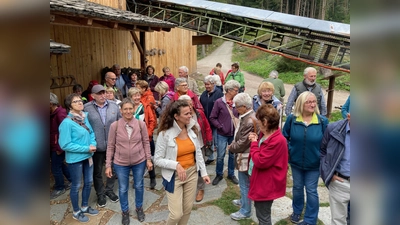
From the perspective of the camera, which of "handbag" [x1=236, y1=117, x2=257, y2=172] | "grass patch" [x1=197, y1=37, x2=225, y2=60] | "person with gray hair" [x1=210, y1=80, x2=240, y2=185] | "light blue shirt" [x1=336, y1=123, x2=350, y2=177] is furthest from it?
"grass patch" [x1=197, y1=37, x2=225, y2=60]

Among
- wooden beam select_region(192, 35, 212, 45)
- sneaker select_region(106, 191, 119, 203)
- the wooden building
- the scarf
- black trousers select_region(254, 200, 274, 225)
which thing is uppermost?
wooden beam select_region(192, 35, 212, 45)

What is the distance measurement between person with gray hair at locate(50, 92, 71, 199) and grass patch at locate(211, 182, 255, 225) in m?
2.54

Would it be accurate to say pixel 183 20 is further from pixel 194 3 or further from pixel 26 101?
pixel 26 101

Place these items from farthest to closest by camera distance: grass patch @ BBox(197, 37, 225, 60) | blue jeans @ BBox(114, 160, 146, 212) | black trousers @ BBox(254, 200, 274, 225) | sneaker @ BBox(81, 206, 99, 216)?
1. grass patch @ BBox(197, 37, 225, 60)
2. sneaker @ BBox(81, 206, 99, 216)
3. blue jeans @ BBox(114, 160, 146, 212)
4. black trousers @ BBox(254, 200, 274, 225)

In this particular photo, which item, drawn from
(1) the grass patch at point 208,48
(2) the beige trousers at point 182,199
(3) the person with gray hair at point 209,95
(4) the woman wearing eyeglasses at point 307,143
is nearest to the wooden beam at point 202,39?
(3) the person with gray hair at point 209,95

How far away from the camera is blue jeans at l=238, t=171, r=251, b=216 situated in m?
3.88

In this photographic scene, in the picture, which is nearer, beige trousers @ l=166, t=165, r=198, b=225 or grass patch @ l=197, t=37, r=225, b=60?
beige trousers @ l=166, t=165, r=198, b=225

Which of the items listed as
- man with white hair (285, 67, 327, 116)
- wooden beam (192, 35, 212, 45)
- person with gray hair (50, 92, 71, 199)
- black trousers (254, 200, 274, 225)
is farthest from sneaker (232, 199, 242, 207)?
wooden beam (192, 35, 212, 45)

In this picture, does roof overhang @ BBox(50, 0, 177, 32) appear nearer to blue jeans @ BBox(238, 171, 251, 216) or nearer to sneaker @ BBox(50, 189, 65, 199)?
sneaker @ BBox(50, 189, 65, 199)

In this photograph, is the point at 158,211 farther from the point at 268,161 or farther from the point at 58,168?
the point at 268,161

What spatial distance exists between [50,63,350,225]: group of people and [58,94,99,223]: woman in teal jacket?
1 centimetres

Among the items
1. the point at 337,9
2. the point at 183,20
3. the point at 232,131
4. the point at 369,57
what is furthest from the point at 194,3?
the point at 337,9

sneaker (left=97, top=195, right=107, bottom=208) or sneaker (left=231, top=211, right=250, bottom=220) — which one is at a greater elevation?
sneaker (left=97, top=195, right=107, bottom=208)

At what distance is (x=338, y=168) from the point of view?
3.02 meters
